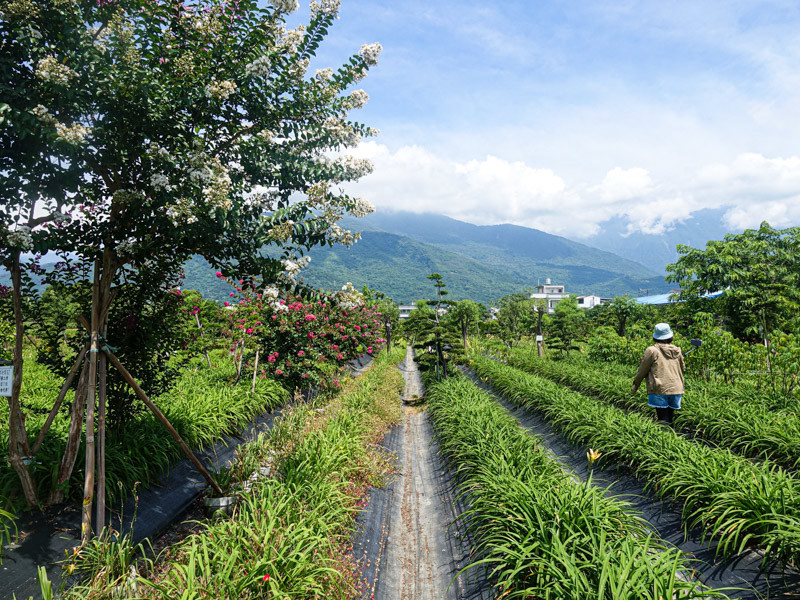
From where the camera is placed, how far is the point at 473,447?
5.48 meters

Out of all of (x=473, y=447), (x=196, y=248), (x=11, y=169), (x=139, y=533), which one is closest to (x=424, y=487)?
(x=473, y=447)

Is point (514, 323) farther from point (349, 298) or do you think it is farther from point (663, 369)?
point (349, 298)

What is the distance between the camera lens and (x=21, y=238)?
2887mm

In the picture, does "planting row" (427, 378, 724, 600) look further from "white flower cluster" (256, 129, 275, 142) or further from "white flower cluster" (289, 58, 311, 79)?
"white flower cluster" (289, 58, 311, 79)

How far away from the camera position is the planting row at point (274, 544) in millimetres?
2830

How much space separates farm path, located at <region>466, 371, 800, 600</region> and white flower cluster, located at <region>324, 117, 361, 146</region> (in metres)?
4.09

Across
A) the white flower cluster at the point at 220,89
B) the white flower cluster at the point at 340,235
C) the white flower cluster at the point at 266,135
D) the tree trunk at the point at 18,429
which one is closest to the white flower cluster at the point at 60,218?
the tree trunk at the point at 18,429

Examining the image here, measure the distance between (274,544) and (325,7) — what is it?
15.0ft

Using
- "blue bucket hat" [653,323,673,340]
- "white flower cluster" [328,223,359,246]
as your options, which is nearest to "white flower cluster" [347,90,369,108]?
"white flower cluster" [328,223,359,246]

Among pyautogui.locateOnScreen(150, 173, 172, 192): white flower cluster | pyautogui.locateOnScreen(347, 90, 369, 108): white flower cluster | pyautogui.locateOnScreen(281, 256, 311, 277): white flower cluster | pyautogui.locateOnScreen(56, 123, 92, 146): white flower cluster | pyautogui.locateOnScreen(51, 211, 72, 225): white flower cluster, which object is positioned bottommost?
pyautogui.locateOnScreen(281, 256, 311, 277): white flower cluster

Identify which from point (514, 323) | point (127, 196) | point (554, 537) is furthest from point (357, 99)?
point (514, 323)

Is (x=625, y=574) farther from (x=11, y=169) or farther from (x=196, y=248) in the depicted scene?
(x=11, y=169)

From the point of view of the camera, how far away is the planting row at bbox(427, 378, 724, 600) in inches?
103

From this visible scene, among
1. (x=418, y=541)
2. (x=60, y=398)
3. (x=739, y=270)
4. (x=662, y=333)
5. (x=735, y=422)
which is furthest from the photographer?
(x=739, y=270)
